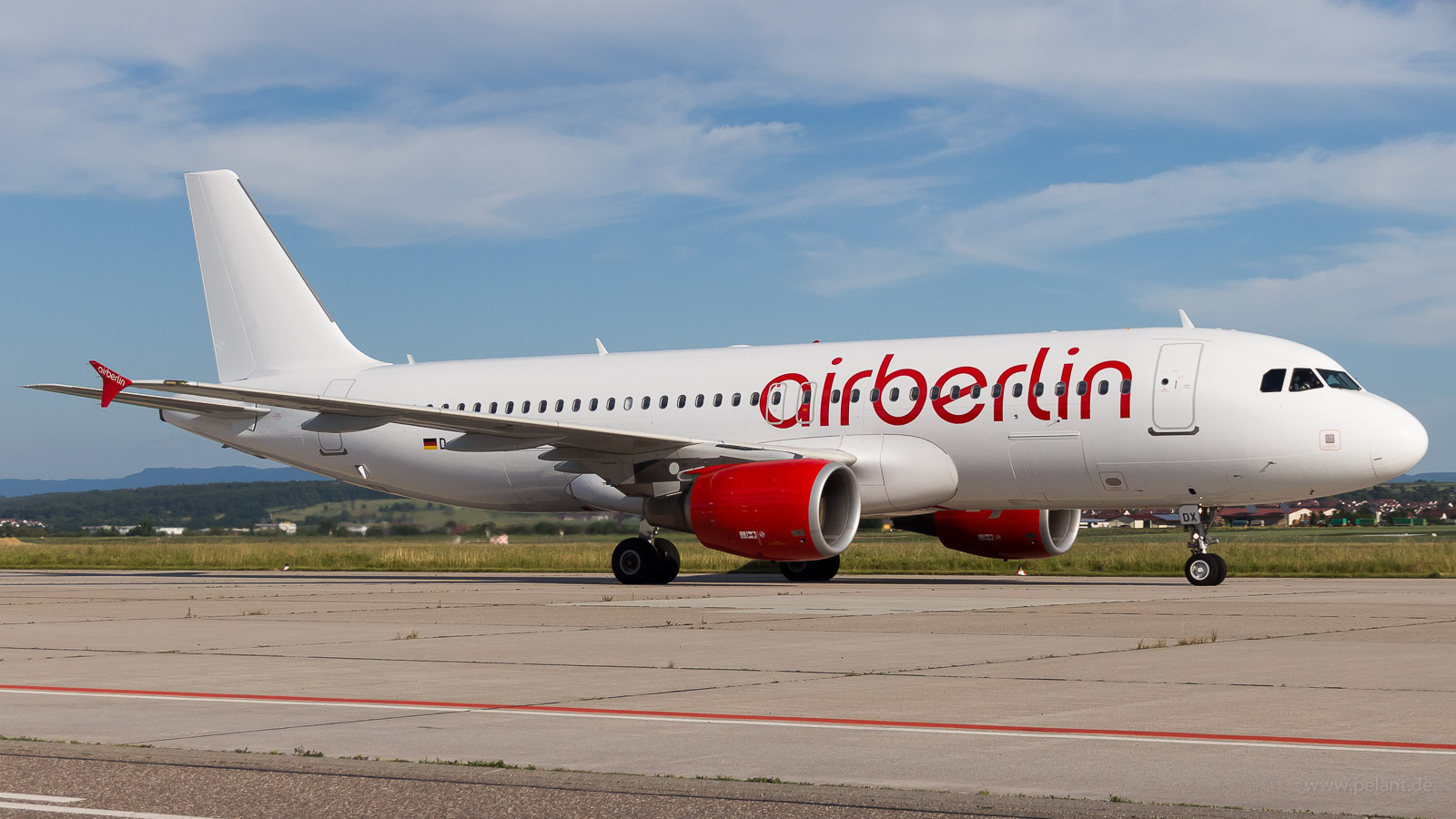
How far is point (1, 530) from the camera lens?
62750 mm

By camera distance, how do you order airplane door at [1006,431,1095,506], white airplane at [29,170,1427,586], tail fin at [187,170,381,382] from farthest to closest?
tail fin at [187,170,381,382] → airplane door at [1006,431,1095,506] → white airplane at [29,170,1427,586]

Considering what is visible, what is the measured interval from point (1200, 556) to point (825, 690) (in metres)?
13.0

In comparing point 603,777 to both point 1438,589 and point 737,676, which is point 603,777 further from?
point 1438,589

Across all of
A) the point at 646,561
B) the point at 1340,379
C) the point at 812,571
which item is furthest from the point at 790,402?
the point at 1340,379

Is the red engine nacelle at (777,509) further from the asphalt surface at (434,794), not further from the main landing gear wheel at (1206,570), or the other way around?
the asphalt surface at (434,794)

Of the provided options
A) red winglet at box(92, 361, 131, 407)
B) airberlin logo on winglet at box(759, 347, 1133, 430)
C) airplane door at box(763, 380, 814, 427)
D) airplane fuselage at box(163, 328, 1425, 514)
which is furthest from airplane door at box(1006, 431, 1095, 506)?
red winglet at box(92, 361, 131, 407)

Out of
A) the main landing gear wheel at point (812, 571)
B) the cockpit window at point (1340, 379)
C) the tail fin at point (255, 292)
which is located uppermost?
the tail fin at point (255, 292)

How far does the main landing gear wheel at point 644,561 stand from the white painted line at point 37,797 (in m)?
16.8

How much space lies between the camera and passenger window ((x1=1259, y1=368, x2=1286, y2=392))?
2047cm

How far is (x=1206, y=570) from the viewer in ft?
67.0

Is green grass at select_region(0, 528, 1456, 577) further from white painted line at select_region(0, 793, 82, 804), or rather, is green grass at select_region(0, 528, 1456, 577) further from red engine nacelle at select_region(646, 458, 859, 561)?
white painted line at select_region(0, 793, 82, 804)

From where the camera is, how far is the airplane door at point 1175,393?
67.6 ft

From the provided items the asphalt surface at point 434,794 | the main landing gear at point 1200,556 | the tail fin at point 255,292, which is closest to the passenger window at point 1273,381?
the main landing gear at point 1200,556

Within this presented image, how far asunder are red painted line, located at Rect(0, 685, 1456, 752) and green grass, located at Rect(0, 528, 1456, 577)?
740 inches
